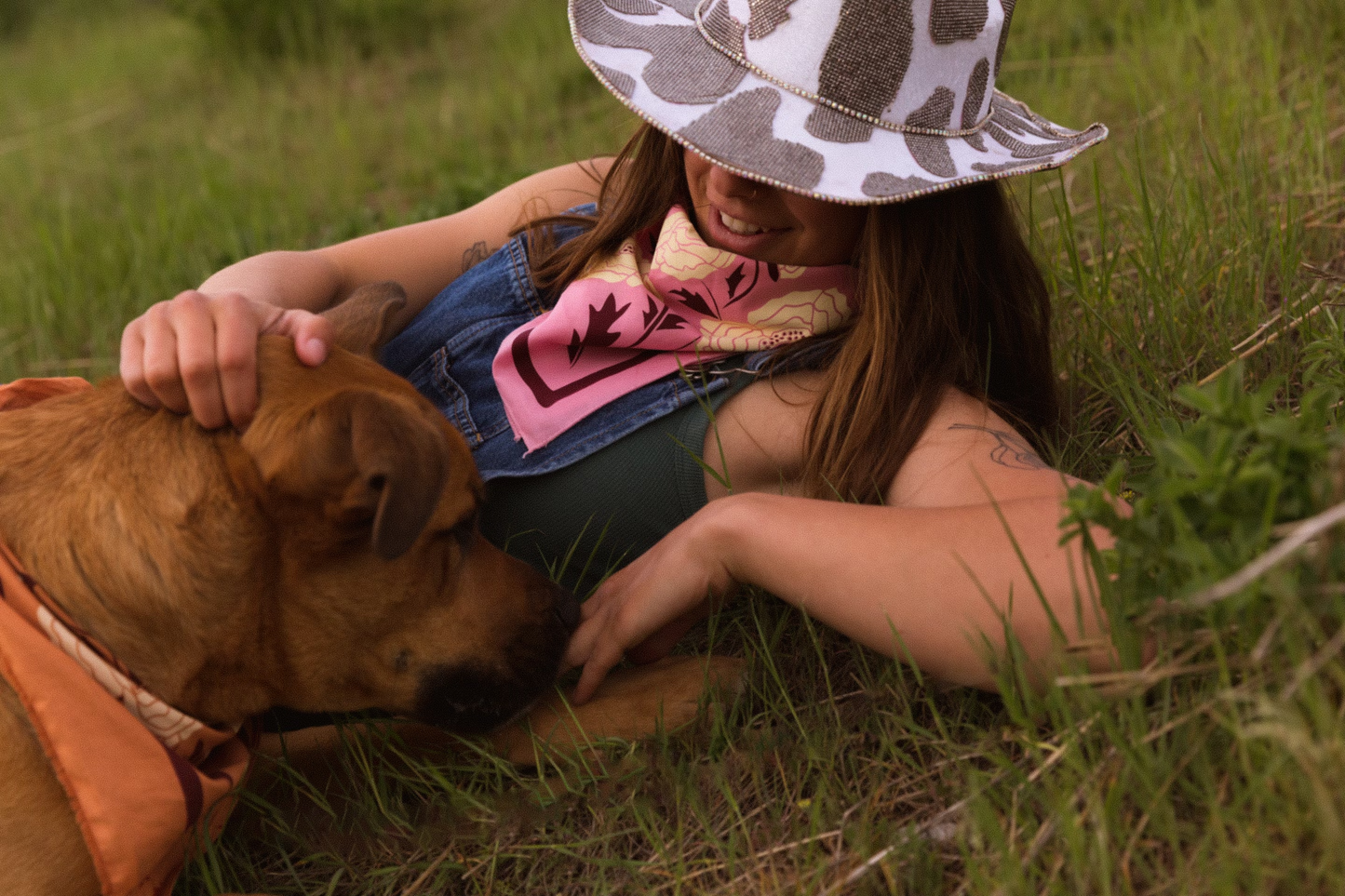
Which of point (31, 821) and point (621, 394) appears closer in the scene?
point (31, 821)

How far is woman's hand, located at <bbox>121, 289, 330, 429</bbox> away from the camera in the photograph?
202cm

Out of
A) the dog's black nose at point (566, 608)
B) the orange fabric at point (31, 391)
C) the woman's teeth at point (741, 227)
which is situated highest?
the woman's teeth at point (741, 227)

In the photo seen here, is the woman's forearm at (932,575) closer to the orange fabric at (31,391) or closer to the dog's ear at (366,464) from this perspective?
the dog's ear at (366,464)

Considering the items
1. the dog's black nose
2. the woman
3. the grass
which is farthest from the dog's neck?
the dog's black nose

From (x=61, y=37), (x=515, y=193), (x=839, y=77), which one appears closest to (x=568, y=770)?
(x=839, y=77)

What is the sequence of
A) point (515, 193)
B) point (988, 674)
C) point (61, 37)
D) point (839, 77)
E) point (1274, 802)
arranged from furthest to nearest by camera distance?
point (61, 37) < point (515, 193) < point (839, 77) < point (988, 674) < point (1274, 802)

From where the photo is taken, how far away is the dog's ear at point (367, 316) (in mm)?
2521

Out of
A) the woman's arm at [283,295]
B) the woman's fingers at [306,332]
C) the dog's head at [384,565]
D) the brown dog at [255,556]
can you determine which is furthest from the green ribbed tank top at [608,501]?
the woman's arm at [283,295]

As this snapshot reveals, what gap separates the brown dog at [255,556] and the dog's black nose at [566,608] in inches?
5.2

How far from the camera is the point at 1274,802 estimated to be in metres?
1.56

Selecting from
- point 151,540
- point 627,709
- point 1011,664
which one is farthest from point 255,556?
point 1011,664

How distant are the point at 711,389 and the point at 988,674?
0.90 meters

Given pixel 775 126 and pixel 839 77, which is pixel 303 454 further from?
pixel 839 77

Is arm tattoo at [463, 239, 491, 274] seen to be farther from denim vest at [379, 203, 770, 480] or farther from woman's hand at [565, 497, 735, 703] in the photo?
woman's hand at [565, 497, 735, 703]
